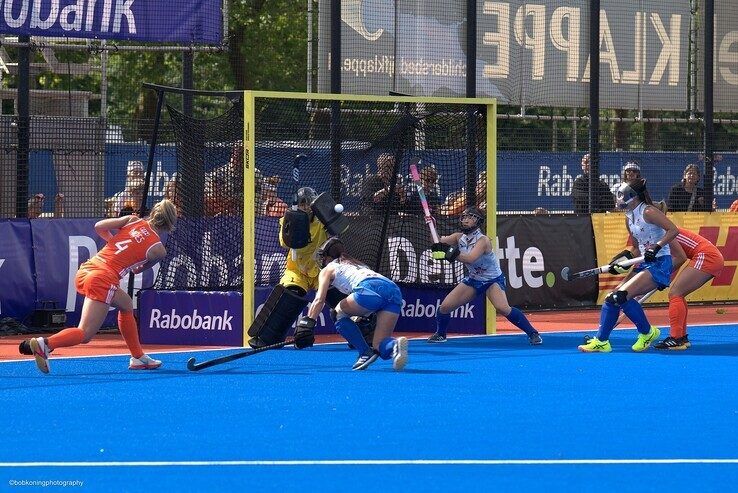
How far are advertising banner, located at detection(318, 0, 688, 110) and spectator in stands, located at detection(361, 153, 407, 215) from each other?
2.98 meters

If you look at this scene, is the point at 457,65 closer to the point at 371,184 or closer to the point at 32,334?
Result: the point at 371,184

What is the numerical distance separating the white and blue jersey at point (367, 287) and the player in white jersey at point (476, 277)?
233cm

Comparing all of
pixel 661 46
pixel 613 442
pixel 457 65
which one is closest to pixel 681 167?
pixel 661 46

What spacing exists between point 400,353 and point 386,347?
0.20m

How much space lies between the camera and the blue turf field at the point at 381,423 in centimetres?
791

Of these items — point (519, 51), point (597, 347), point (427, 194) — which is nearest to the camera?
point (597, 347)

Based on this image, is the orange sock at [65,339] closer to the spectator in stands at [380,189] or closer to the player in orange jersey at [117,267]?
the player in orange jersey at [117,267]

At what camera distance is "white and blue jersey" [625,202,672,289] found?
1449 centimetres

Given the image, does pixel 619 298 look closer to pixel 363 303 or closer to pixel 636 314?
pixel 636 314

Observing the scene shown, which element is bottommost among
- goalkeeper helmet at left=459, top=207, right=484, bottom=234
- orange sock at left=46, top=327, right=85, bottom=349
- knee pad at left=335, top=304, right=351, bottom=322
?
orange sock at left=46, top=327, right=85, bottom=349

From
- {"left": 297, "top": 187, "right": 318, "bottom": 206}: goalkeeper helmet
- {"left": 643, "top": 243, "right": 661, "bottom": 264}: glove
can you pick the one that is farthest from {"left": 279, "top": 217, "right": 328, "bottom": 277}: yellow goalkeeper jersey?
{"left": 643, "top": 243, "right": 661, "bottom": 264}: glove

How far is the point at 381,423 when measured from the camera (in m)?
9.84

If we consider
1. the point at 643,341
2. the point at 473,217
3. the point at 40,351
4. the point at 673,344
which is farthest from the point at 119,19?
the point at 673,344

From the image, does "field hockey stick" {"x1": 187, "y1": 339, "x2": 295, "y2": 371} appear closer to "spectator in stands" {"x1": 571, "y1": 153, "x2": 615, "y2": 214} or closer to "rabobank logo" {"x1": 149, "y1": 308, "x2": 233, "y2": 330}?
"rabobank logo" {"x1": 149, "y1": 308, "x2": 233, "y2": 330}
